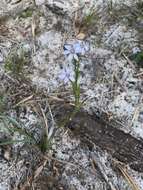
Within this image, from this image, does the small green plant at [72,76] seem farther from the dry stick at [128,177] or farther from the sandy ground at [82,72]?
the dry stick at [128,177]

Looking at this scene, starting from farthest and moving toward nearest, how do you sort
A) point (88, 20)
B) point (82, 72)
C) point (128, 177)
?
point (88, 20) < point (82, 72) < point (128, 177)

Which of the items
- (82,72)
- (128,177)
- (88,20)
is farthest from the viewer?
(88,20)

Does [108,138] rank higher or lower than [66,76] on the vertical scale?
lower

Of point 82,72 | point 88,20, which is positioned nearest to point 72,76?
point 82,72

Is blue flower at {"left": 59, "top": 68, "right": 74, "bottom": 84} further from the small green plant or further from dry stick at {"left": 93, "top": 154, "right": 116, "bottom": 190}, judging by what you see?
dry stick at {"left": 93, "top": 154, "right": 116, "bottom": 190}

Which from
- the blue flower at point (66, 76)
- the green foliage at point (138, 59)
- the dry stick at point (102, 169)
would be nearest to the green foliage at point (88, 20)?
the green foliage at point (138, 59)

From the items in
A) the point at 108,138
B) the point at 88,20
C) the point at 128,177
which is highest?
the point at 88,20

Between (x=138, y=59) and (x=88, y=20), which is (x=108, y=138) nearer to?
(x=138, y=59)

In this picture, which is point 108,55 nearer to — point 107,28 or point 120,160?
point 107,28
